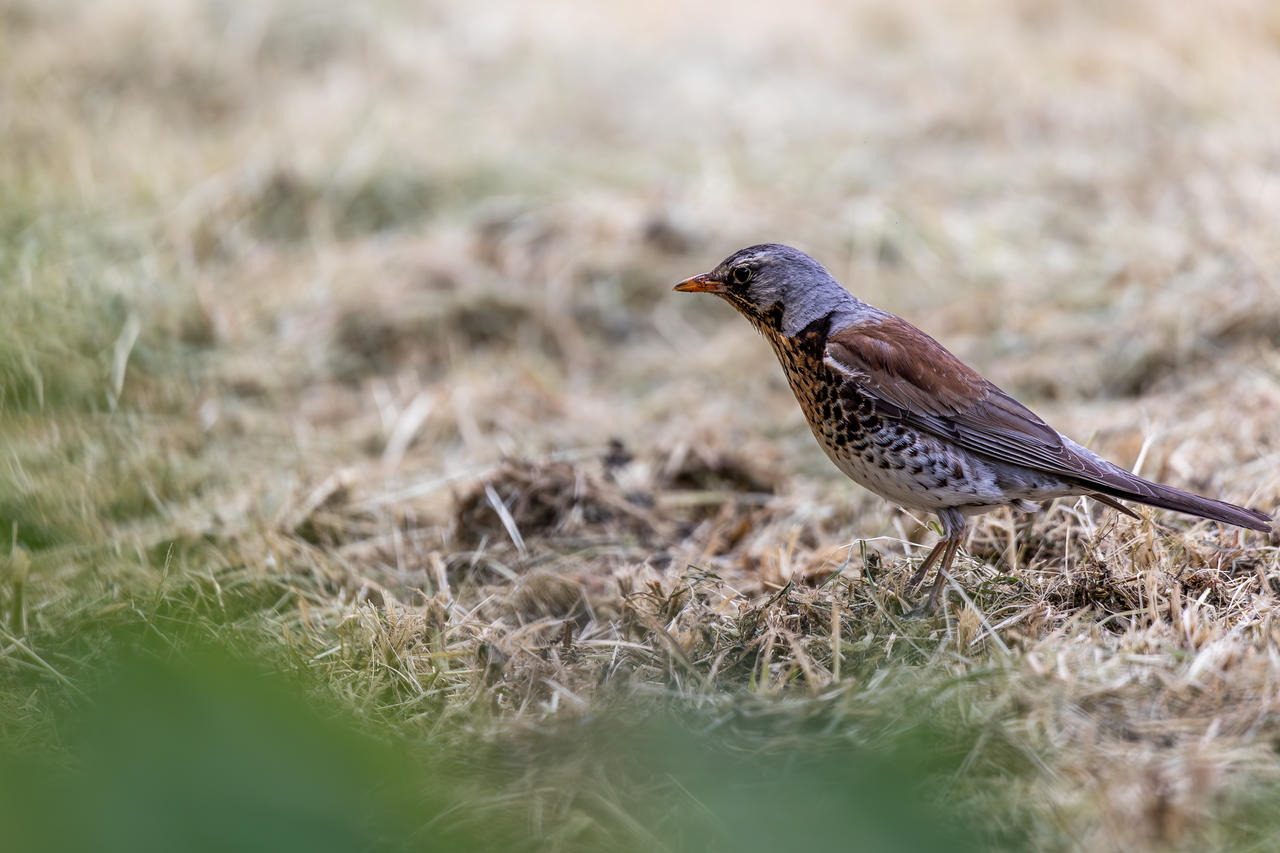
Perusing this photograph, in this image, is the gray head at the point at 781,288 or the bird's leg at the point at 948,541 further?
the gray head at the point at 781,288

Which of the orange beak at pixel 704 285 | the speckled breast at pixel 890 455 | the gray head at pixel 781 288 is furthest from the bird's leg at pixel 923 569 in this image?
the orange beak at pixel 704 285

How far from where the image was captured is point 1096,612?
10.2ft

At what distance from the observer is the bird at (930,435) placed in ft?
10.4

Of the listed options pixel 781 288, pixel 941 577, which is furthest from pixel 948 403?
pixel 781 288

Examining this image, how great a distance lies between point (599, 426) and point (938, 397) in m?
2.66

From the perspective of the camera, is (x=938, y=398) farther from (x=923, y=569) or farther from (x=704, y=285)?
(x=704, y=285)

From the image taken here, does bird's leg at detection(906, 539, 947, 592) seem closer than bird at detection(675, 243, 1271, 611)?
No

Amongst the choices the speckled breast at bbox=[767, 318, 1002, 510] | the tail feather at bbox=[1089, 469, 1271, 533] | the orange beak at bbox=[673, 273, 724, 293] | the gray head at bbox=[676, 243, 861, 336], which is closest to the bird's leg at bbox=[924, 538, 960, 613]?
the speckled breast at bbox=[767, 318, 1002, 510]

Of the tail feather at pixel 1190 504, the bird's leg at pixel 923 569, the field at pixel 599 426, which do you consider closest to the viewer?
the field at pixel 599 426

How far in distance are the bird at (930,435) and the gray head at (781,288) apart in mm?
51

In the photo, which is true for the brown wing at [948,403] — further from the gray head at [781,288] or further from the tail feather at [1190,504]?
the gray head at [781,288]

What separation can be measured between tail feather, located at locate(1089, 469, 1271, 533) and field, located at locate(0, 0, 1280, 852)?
227mm

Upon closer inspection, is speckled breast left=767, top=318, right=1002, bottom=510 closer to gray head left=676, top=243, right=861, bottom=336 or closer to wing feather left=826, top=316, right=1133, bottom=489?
wing feather left=826, top=316, right=1133, bottom=489

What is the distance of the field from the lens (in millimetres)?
1355
